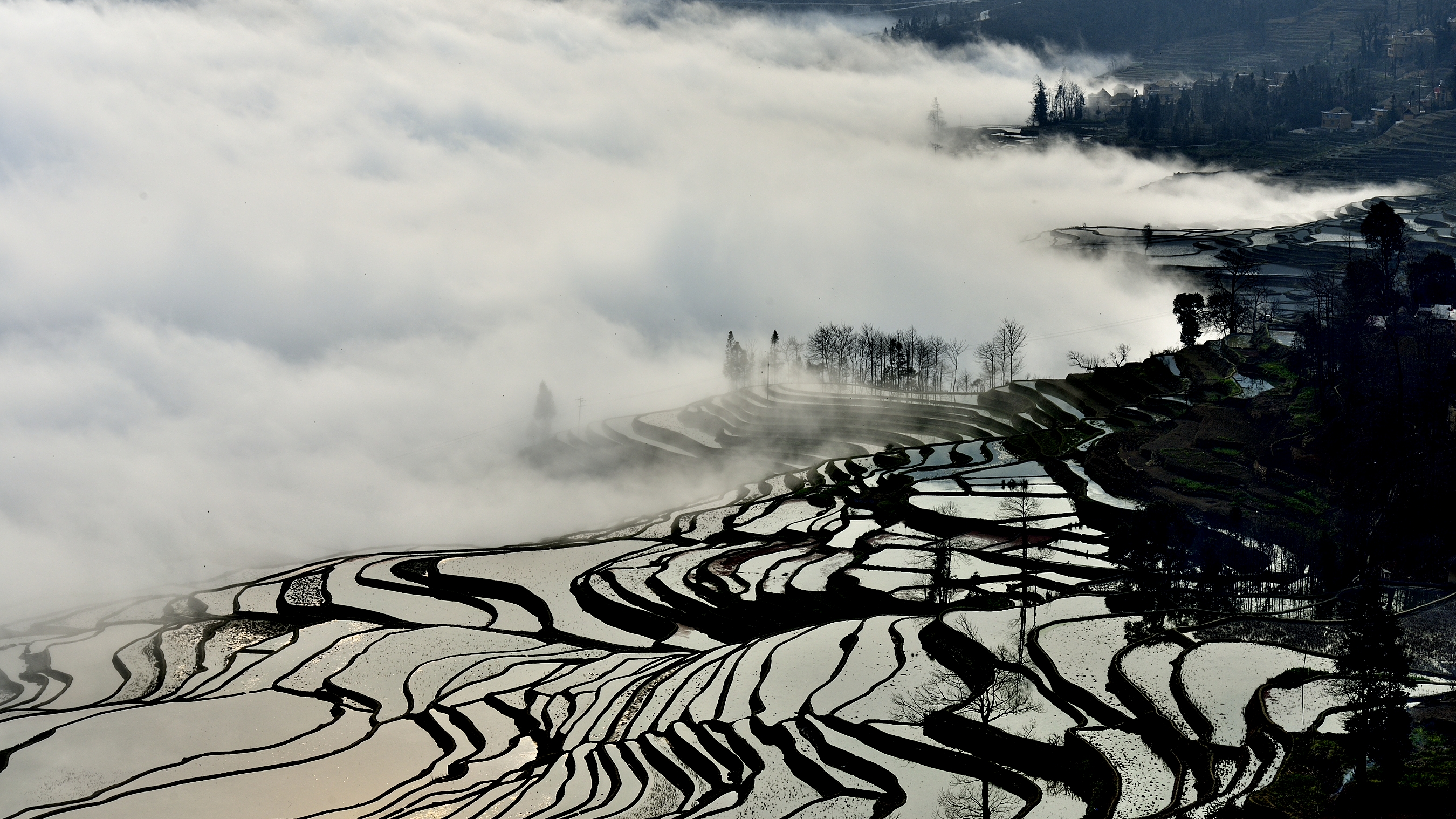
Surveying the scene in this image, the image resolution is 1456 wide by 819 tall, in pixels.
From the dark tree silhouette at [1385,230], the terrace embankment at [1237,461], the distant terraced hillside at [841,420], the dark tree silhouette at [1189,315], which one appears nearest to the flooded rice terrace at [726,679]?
the terrace embankment at [1237,461]

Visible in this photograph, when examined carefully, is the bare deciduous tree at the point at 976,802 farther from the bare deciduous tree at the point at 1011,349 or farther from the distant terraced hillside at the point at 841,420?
the bare deciduous tree at the point at 1011,349

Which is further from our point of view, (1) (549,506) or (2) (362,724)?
(1) (549,506)

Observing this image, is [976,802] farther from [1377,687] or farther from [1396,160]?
[1396,160]

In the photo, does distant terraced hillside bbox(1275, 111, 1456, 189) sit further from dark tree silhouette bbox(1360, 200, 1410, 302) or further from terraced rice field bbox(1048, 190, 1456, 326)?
dark tree silhouette bbox(1360, 200, 1410, 302)

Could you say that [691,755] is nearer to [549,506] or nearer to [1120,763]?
[1120,763]

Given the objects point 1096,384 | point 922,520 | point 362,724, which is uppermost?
point 1096,384

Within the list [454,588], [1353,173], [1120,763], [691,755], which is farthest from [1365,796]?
[1353,173]

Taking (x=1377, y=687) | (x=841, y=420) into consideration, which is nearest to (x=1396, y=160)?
(x=841, y=420)
